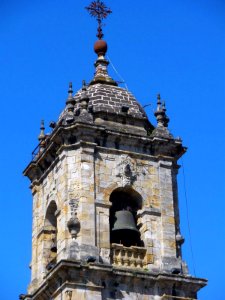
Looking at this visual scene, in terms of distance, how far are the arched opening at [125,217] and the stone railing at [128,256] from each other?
0.53m

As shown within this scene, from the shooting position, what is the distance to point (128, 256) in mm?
33969

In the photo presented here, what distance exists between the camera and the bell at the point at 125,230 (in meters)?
34.4

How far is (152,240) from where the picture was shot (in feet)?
113

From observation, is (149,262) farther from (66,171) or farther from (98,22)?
(98,22)

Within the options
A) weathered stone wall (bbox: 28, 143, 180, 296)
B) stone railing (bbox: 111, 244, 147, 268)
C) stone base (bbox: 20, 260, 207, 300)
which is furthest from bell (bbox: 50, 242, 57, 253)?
stone railing (bbox: 111, 244, 147, 268)

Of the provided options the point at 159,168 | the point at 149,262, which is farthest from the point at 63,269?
the point at 159,168

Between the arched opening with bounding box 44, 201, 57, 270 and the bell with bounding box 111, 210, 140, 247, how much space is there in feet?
6.85

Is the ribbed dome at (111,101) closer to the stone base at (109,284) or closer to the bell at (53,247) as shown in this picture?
the bell at (53,247)

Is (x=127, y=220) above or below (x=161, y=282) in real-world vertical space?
above

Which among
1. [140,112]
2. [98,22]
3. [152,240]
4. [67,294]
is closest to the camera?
[67,294]

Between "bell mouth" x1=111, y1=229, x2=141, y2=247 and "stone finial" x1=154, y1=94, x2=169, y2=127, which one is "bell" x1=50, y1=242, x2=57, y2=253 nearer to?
"bell mouth" x1=111, y1=229, x2=141, y2=247

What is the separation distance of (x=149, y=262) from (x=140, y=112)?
5.69m

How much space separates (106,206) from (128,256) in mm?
1671

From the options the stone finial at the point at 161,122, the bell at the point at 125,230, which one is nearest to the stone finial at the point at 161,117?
the stone finial at the point at 161,122
